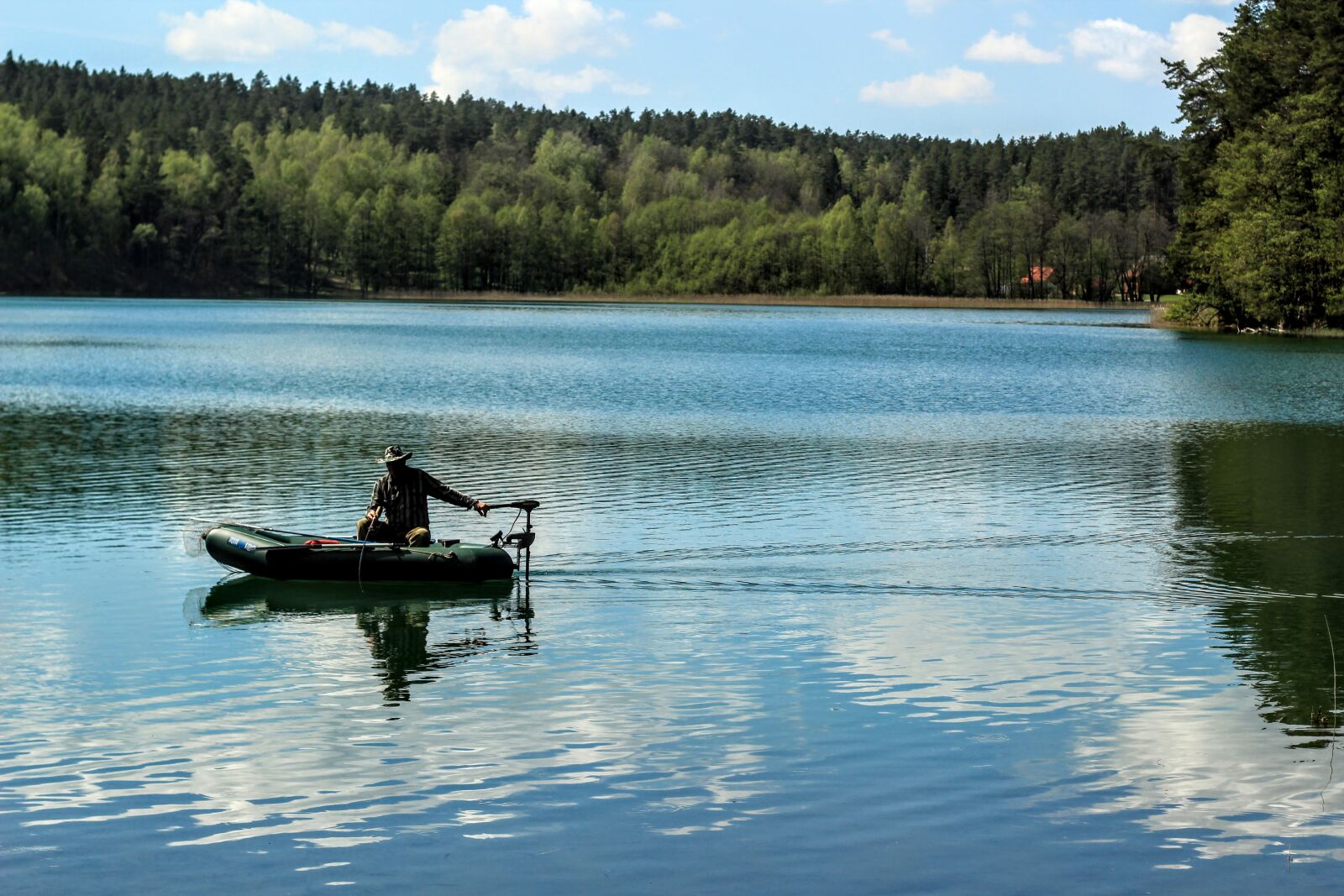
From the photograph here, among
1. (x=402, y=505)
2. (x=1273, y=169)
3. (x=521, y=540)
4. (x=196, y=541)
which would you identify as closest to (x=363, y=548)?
(x=402, y=505)

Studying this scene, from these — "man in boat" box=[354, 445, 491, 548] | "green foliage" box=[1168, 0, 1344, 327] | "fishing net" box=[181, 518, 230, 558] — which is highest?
"green foliage" box=[1168, 0, 1344, 327]

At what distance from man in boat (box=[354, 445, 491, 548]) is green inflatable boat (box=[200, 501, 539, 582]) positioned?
0.43 m

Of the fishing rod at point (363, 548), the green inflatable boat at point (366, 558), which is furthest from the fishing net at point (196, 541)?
the fishing rod at point (363, 548)

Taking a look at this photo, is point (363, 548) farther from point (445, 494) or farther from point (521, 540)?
point (521, 540)

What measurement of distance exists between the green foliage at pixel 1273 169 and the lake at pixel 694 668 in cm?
5378

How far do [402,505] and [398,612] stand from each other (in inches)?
87.6

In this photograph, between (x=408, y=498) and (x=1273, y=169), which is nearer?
(x=408, y=498)

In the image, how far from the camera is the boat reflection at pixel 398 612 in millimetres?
17875

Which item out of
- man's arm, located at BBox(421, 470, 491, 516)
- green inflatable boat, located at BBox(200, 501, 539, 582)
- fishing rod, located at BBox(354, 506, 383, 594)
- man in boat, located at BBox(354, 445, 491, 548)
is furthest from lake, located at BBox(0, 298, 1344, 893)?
man's arm, located at BBox(421, 470, 491, 516)

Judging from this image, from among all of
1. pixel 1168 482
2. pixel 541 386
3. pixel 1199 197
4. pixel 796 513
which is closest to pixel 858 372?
pixel 541 386

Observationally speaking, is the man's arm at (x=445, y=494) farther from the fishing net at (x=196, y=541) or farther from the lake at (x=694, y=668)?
the fishing net at (x=196, y=541)

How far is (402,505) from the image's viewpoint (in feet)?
73.2

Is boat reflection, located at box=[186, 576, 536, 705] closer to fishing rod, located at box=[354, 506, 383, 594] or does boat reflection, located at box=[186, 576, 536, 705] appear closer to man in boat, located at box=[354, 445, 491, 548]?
fishing rod, located at box=[354, 506, 383, 594]

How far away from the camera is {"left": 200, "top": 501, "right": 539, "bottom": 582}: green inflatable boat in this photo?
70.4ft
